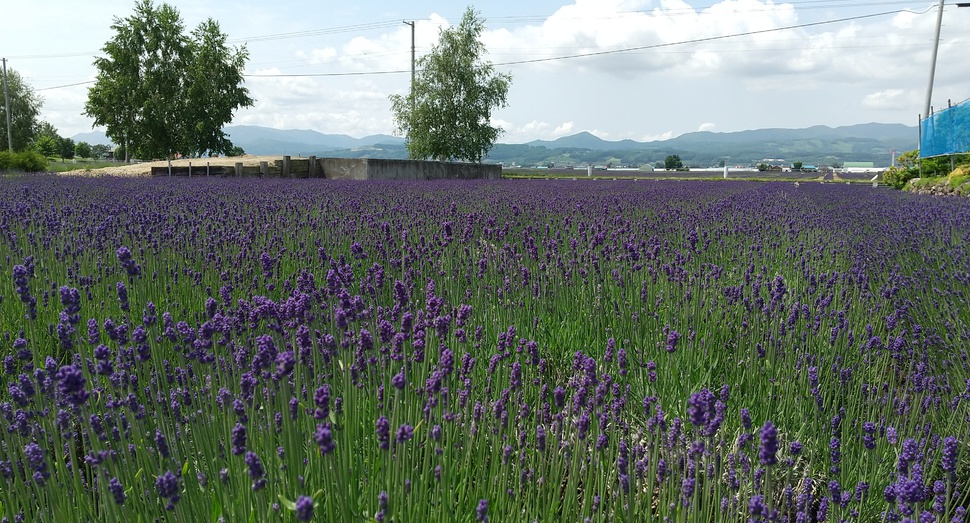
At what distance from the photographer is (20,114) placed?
5584 centimetres

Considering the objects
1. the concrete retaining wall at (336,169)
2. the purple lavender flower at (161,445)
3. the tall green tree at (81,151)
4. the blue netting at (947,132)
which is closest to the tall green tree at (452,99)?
the concrete retaining wall at (336,169)

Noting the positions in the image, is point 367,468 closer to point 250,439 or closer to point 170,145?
point 250,439

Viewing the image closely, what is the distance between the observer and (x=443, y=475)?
1538 millimetres

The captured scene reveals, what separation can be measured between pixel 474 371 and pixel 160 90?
119 feet

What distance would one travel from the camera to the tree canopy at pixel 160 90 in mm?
33469

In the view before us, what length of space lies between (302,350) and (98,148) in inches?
4110

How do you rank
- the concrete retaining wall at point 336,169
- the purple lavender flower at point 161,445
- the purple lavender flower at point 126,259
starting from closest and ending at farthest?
1. the purple lavender flower at point 161,445
2. the purple lavender flower at point 126,259
3. the concrete retaining wall at point 336,169

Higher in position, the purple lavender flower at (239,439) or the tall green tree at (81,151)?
the tall green tree at (81,151)

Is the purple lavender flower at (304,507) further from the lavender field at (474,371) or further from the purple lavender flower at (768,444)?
the purple lavender flower at (768,444)

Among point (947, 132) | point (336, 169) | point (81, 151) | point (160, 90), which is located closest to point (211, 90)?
point (160, 90)

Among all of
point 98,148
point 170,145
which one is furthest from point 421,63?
point 98,148

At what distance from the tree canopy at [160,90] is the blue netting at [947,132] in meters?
29.9

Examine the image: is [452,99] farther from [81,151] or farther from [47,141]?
[81,151]

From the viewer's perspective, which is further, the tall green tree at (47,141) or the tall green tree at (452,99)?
the tall green tree at (47,141)
